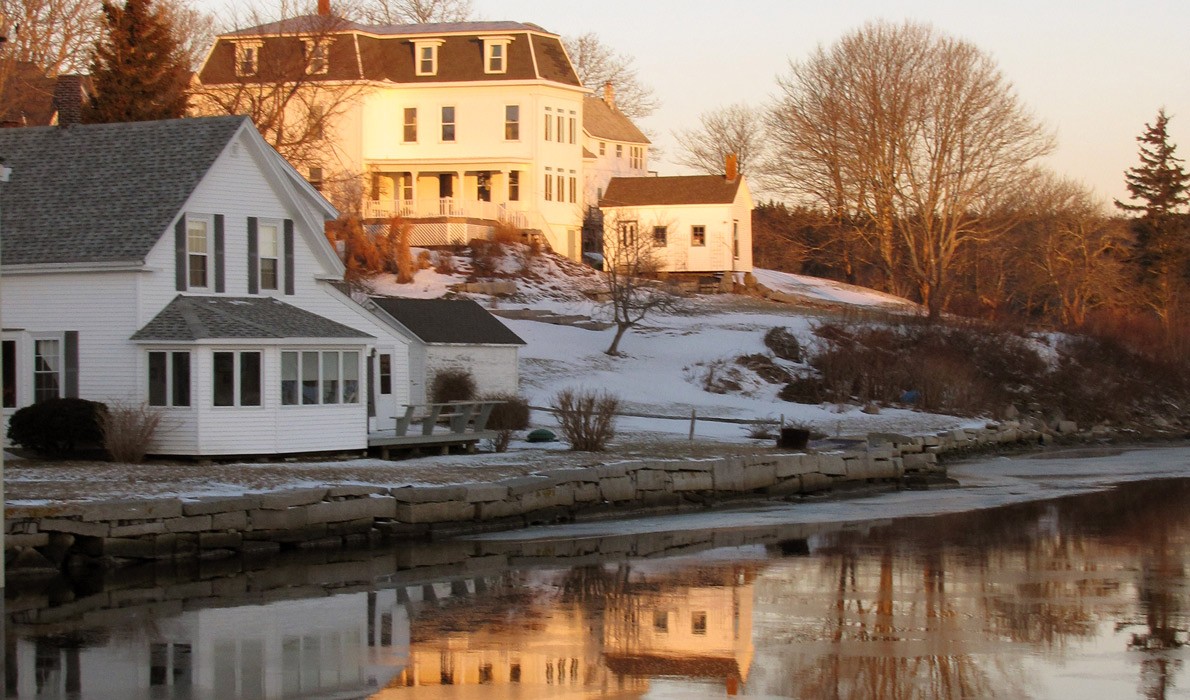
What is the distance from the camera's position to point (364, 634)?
16.8 m

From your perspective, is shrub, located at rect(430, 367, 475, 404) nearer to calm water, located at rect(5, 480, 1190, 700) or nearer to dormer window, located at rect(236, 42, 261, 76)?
calm water, located at rect(5, 480, 1190, 700)

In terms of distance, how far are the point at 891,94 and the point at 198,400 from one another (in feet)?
164

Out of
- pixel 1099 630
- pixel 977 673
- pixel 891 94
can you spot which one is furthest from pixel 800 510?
pixel 891 94

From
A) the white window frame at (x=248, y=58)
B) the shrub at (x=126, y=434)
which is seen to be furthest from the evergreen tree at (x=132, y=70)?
the shrub at (x=126, y=434)

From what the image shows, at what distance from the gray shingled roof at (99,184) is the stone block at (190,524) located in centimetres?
942

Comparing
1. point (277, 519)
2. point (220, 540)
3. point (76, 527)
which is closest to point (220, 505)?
point (220, 540)

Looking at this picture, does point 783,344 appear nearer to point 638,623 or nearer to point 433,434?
point 433,434

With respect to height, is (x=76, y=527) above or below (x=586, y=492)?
above

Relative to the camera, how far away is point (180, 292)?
3228cm

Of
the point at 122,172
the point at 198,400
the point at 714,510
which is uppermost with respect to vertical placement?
the point at 122,172

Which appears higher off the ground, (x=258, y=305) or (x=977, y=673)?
(x=258, y=305)

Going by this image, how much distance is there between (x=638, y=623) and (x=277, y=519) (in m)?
9.03

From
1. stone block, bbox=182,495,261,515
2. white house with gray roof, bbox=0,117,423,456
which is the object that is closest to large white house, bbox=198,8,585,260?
white house with gray roof, bbox=0,117,423,456

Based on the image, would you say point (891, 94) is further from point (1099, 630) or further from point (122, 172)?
point (1099, 630)
